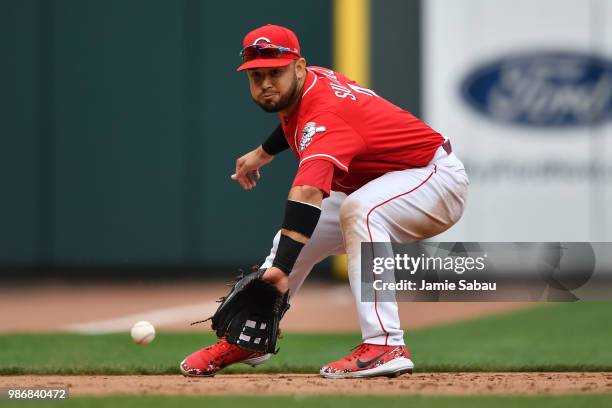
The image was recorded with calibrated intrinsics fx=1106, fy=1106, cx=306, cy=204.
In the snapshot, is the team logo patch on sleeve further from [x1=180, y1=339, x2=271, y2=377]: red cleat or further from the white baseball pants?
[x1=180, y1=339, x2=271, y2=377]: red cleat

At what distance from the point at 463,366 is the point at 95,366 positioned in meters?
1.61

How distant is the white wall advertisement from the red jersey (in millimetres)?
5473

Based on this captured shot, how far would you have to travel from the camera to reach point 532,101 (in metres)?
9.88

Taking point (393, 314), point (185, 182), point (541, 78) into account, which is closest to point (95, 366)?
point (393, 314)

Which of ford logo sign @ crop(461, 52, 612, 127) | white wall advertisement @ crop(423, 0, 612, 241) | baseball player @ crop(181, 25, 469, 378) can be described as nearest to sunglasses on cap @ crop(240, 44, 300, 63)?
baseball player @ crop(181, 25, 469, 378)

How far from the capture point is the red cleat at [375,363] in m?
4.03

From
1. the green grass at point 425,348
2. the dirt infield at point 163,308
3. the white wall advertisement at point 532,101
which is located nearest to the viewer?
the green grass at point 425,348

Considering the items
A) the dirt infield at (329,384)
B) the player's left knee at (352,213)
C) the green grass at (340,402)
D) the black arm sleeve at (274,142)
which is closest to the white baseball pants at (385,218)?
the player's left knee at (352,213)

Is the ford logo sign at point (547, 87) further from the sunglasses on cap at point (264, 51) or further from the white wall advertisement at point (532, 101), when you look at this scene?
the sunglasses on cap at point (264, 51)

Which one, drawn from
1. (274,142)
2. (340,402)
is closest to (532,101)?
(274,142)

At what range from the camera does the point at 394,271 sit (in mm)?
4148

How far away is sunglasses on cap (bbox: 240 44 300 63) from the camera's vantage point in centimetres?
401

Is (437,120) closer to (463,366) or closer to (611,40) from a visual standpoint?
(611,40)

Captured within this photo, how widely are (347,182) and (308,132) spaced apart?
17.2 inches
